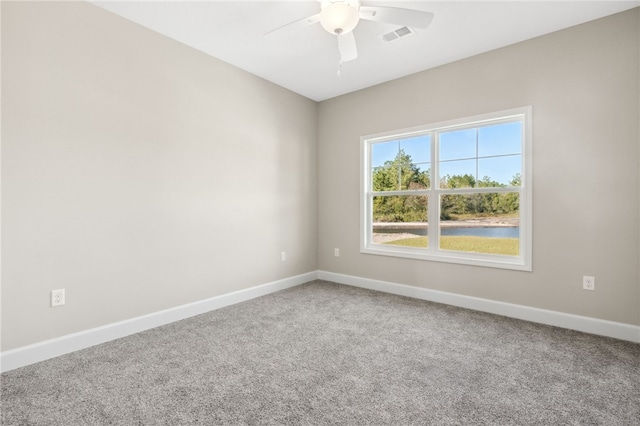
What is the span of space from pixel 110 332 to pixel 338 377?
6.22 feet

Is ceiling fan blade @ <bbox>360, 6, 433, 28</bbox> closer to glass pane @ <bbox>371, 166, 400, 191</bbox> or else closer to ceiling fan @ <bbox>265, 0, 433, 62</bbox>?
ceiling fan @ <bbox>265, 0, 433, 62</bbox>

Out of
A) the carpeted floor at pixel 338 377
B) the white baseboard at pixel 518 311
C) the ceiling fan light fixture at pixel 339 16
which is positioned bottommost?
the carpeted floor at pixel 338 377

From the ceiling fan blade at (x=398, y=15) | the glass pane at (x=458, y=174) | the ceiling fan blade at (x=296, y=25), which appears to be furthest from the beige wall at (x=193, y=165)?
the ceiling fan blade at (x=398, y=15)

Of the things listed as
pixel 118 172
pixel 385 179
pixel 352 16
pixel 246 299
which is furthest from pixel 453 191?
pixel 118 172

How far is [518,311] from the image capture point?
292 cm

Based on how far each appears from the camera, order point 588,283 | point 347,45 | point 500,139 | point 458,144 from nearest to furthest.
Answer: point 347,45 → point 588,283 → point 500,139 → point 458,144

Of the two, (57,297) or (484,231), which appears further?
(484,231)

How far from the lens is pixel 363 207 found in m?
4.06

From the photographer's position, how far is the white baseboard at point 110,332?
203 centimetres

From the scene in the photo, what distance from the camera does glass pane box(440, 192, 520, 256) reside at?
10.2 feet

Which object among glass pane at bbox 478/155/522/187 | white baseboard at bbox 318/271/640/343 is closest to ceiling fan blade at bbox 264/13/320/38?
glass pane at bbox 478/155/522/187

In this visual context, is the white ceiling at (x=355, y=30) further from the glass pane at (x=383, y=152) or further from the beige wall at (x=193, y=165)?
the glass pane at (x=383, y=152)

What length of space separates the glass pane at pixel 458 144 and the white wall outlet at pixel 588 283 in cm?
152

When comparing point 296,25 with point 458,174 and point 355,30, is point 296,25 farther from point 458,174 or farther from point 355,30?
point 458,174
